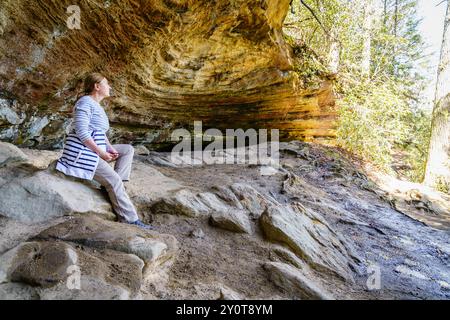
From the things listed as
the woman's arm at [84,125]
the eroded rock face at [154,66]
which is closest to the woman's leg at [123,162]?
the woman's arm at [84,125]

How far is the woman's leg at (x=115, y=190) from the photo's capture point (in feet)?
10.7

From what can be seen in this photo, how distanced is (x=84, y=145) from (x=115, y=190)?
565 millimetres

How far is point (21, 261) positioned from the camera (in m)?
2.26

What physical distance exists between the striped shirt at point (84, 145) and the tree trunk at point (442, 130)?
9.41 m

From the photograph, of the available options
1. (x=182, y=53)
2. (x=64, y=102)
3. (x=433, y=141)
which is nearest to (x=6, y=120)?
(x=64, y=102)

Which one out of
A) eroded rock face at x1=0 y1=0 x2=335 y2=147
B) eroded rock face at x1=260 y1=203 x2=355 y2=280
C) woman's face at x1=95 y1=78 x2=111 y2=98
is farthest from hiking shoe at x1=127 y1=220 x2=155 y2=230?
eroded rock face at x1=0 y1=0 x2=335 y2=147

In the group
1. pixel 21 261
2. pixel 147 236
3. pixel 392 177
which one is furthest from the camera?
pixel 392 177

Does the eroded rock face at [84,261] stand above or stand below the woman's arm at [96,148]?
below

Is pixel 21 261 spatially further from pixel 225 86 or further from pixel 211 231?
pixel 225 86

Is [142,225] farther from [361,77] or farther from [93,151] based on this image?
[361,77]

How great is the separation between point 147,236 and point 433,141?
385 inches

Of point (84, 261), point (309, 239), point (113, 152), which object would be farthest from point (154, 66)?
point (84, 261)

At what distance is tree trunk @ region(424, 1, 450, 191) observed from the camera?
354 inches

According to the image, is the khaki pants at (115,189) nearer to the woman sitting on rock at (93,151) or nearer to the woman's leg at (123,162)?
the woman sitting on rock at (93,151)
